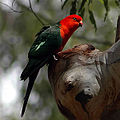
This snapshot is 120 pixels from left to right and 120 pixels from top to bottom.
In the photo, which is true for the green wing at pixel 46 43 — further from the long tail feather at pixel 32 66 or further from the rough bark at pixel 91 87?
the rough bark at pixel 91 87

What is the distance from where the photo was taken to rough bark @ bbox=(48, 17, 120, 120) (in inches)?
106

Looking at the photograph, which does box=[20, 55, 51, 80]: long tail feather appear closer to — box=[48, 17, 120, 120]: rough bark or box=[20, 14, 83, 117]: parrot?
box=[20, 14, 83, 117]: parrot

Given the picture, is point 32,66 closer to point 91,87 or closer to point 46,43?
point 46,43

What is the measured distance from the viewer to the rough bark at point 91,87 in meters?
2.69

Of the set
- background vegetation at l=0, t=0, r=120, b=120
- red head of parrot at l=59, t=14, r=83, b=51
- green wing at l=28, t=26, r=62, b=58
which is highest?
green wing at l=28, t=26, r=62, b=58

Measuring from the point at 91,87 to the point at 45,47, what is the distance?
1172mm

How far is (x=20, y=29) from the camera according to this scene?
22.7 ft

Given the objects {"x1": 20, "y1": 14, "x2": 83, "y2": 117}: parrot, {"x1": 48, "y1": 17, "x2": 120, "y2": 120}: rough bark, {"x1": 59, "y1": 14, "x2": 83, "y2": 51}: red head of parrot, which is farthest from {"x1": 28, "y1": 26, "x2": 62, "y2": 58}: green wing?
{"x1": 48, "y1": 17, "x2": 120, "y2": 120}: rough bark

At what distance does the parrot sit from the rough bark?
59cm

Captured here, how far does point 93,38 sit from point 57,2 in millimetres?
1186

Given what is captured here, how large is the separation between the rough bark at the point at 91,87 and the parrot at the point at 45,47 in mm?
588

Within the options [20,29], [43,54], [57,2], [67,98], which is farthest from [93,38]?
[67,98]

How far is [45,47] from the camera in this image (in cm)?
371

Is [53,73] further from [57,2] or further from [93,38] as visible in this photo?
[57,2]
